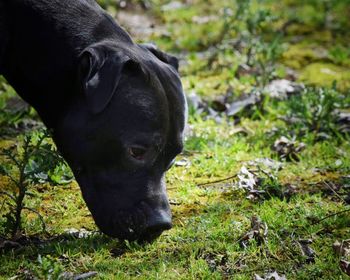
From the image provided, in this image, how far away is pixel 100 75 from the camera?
3.40 meters

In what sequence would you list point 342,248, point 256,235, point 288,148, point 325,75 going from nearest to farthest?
point 342,248 < point 256,235 < point 288,148 < point 325,75

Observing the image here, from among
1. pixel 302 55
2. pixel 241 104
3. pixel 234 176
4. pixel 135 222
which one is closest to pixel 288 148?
pixel 234 176

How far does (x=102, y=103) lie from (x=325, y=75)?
4.10 meters

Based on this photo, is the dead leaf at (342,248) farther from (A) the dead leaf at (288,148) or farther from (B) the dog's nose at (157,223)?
(A) the dead leaf at (288,148)

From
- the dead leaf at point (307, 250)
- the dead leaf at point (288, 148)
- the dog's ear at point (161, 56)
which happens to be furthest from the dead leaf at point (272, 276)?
the dead leaf at point (288, 148)

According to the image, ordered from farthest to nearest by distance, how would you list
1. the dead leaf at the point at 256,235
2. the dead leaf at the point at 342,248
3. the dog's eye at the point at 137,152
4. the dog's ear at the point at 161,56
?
the dog's ear at the point at 161,56 → the dead leaf at the point at 256,235 → the dead leaf at the point at 342,248 → the dog's eye at the point at 137,152

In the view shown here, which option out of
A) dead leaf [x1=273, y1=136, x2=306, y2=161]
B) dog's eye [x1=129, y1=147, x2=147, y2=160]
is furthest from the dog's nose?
dead leaf [x1=273, y1=136, x2=306, y2=161]

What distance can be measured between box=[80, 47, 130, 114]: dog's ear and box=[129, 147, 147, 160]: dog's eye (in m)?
0.26

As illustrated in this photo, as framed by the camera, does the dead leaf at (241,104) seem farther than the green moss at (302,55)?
No

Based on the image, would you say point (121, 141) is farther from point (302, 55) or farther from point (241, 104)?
point (302, 55)

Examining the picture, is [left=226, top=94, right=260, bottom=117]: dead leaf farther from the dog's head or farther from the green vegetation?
the dog's head

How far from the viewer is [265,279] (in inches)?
135

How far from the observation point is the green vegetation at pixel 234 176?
3.57 meters

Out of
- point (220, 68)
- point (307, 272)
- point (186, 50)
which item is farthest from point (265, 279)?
point (186, 50)
